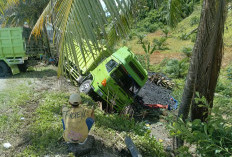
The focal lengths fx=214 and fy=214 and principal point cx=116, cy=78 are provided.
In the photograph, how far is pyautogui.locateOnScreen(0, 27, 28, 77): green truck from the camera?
9.92m

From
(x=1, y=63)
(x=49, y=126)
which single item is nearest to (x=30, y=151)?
(x=49, y=126)

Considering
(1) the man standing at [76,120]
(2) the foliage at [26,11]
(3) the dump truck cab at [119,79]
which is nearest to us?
(1) the man standing at [76,120]

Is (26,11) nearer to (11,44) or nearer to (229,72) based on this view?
(11,44)

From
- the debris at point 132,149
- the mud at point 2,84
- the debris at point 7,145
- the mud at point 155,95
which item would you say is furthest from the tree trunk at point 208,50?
the mud at point 2,84

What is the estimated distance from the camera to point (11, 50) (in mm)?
9969

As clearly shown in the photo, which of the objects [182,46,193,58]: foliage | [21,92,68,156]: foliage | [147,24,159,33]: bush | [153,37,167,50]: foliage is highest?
[147,24,159,33]: bush

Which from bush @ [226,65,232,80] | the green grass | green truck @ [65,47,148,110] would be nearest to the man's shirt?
the green grass

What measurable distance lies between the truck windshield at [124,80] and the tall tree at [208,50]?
3.62 metres

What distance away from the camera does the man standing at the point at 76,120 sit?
12.4ft

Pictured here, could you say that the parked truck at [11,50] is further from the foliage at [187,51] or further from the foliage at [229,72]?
the foliage at [187,51]

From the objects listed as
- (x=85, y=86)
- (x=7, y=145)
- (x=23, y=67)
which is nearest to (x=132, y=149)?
(x=7, y=145)

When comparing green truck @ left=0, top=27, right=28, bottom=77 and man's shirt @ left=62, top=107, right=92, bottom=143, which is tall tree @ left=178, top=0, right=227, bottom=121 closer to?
man's shirt @ left=62, top=107, right=92, bottom=143

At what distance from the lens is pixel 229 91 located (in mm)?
9523

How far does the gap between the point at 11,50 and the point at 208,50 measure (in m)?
9.00
